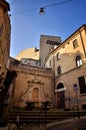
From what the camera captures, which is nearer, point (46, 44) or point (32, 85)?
point (32, 85)

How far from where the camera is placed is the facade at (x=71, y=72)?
13602 millimetres

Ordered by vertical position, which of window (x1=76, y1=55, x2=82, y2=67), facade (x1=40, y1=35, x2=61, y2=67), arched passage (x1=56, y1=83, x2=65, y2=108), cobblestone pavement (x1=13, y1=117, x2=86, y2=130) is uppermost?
facade (x1=40, y1=35, x2=61, y2=67)

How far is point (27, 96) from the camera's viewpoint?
52.2 feet

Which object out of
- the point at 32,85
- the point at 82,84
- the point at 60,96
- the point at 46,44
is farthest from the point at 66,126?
the point at 46,44

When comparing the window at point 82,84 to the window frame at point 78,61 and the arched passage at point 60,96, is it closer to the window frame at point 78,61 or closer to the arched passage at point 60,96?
the window frame at point 78,61

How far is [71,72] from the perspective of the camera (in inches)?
607

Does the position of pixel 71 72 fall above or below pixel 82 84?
above

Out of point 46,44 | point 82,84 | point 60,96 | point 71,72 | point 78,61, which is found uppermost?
point 46,44

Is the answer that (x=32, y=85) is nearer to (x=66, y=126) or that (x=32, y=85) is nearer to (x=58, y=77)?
(x=58, y=77)

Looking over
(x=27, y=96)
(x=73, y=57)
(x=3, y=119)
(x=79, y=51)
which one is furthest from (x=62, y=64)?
(x=3, y=119)

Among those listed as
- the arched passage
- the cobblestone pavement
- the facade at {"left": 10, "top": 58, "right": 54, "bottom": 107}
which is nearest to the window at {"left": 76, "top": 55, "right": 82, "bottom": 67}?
the arched passage

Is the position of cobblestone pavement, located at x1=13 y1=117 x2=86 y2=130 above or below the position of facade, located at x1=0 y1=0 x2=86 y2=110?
below

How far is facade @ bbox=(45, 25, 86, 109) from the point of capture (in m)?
13.6

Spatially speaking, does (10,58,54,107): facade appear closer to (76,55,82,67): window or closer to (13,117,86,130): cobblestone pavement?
(76,55,82,67): window
